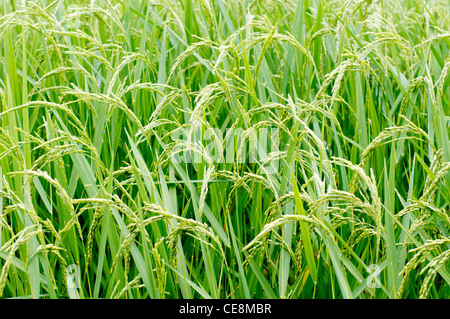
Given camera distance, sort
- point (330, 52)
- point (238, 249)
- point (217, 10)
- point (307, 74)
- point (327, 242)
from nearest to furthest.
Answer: point (327, 242) < point (238, 249) < point (307, 74) < point (330, 52) < point (217, 10)

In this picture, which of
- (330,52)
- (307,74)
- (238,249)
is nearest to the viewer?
(238,249)

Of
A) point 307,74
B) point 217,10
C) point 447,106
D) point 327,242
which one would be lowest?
point 327,242

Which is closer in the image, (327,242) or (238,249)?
(327,242)

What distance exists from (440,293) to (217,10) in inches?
62.1

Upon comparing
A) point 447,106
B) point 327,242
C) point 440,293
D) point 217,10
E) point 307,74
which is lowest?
point 440,293

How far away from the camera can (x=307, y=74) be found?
2.06 m

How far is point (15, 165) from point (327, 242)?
35.8 inches
